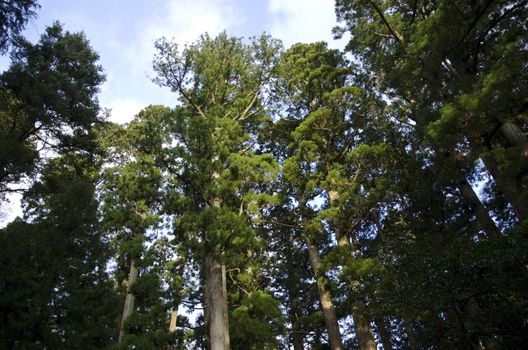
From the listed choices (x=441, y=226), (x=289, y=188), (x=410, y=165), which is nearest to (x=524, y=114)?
(x=410, y=165)

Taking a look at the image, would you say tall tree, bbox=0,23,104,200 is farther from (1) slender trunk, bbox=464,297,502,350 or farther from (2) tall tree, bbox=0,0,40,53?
(1) slender trunk, bbox=464,297,502,350

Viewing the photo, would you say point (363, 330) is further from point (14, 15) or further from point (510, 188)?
point (14, 15)

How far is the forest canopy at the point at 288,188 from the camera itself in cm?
800

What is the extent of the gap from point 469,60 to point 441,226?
4.93 meters

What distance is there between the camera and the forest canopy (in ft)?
26.2

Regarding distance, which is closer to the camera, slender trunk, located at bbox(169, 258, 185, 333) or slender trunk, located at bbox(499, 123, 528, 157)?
slender trunk, located at bbox(499, 123, 528, 157)

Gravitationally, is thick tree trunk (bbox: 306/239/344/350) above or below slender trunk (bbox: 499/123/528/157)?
below

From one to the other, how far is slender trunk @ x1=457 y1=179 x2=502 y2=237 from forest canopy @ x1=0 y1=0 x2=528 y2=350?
0.06 metres

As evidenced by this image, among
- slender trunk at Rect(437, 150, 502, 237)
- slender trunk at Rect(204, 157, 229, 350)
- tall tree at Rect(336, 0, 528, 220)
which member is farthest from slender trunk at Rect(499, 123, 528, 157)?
slender trunk at Rect(204, 157, 229, 350)

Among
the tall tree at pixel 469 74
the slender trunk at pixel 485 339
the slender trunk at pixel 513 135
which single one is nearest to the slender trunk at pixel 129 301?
the slender trunk at pixel 485 339

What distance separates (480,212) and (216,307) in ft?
23.0

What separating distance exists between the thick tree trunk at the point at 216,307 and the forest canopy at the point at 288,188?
0.04 metres

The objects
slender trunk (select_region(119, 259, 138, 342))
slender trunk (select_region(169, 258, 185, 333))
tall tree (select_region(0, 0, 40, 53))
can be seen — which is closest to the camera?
tall tree (select_region(0, 0, 40, 53))

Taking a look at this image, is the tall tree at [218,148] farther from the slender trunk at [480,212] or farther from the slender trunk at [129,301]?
the slender trunk at [480,212]
